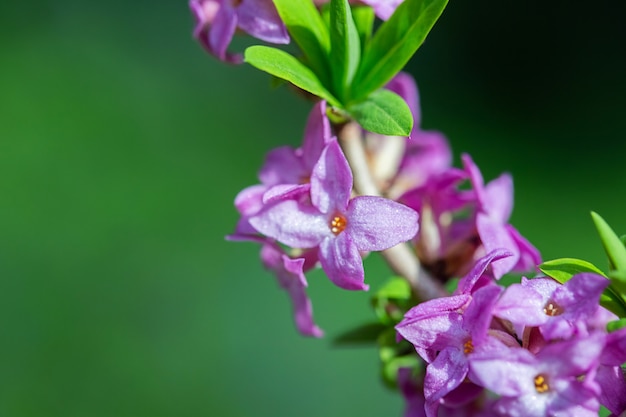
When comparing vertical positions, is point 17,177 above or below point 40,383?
above

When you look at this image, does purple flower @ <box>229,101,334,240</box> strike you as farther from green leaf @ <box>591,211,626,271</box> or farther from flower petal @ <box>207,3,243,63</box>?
green leaf @ <box>591,211,626,271</box>

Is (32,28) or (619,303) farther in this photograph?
(32,28)

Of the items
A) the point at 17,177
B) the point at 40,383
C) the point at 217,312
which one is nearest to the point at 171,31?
the point at 17,177

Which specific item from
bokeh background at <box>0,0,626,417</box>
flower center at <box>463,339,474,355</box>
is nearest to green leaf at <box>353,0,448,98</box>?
flower center at <box>463,339,474,355</box>

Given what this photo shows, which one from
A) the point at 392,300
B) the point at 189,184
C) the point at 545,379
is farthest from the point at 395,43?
the point at 189,184

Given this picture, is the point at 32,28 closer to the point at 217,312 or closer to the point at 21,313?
the point at 21,313

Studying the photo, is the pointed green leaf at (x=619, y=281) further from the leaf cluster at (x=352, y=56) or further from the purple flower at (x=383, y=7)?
the purple flower at (x=383, y=7)

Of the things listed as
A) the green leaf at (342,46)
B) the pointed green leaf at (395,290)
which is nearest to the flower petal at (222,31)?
the green leaf at (342,46)
